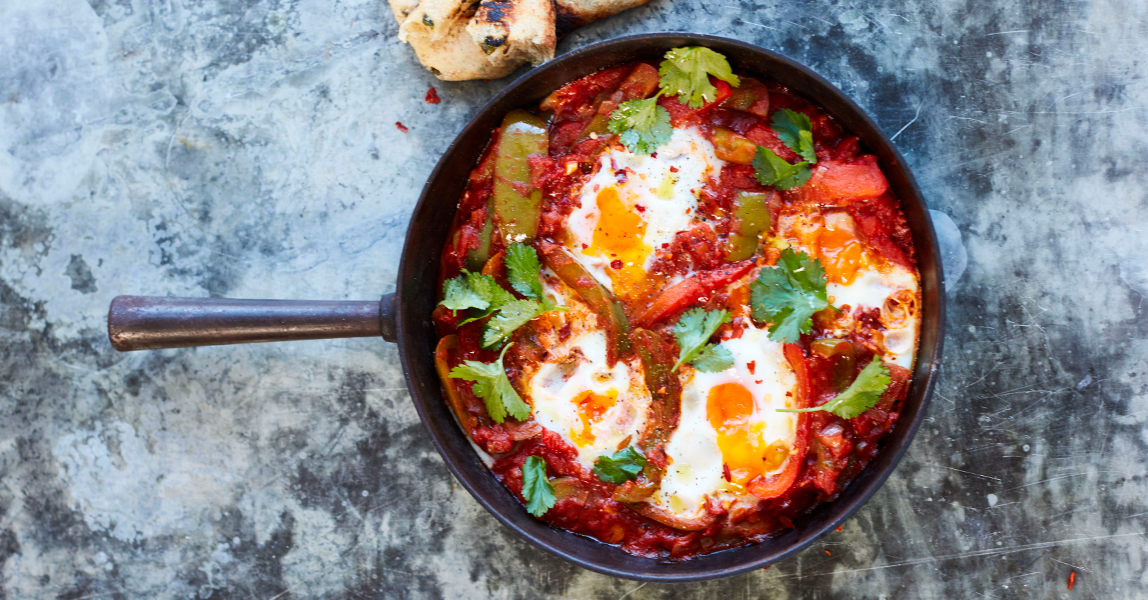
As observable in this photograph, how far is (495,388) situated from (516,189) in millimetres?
795

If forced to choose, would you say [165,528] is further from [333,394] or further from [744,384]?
[744,384]

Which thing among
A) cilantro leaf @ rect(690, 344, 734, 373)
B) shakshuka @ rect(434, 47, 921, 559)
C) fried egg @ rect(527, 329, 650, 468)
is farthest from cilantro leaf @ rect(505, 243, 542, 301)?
cilantro leaf @ rect(690, 344, 734, 373)

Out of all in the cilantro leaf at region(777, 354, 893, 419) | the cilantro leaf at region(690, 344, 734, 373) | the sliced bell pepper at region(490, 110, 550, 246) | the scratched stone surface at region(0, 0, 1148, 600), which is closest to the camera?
the cilantro leaf at region(777, 354, 893, 419)

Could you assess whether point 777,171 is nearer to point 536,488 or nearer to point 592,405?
point 592,405

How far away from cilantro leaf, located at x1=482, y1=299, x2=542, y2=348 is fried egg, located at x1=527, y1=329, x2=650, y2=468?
25 centimetres

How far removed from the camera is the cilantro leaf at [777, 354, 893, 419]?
2721 millimetres

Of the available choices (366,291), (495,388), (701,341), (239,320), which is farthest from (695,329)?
(239,320)

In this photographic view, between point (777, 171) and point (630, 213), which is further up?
point (777, 171)

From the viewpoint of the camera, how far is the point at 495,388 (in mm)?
2904

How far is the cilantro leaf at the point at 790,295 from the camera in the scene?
2.77 m

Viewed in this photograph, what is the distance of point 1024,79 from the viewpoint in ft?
10.7

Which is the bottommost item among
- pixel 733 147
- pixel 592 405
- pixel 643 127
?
pixel 592 405

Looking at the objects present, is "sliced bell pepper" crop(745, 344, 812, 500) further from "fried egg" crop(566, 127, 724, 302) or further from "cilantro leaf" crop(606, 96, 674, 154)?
"cilantro leaf" crop(606, 96, 674, 154)

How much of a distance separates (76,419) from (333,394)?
1274 mm
